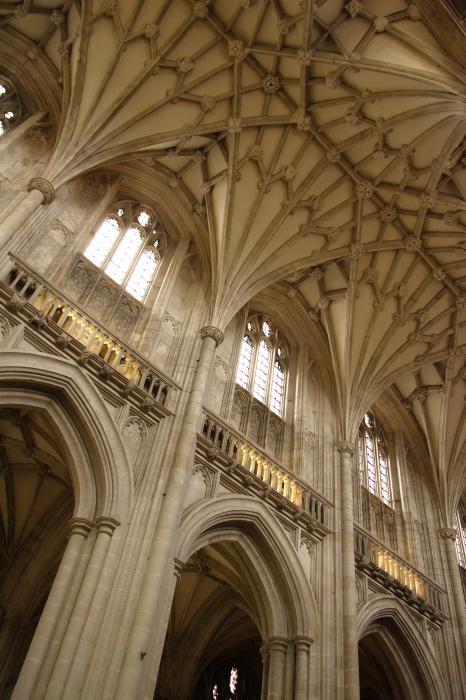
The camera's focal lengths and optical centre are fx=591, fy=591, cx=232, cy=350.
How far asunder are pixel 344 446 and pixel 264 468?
2.94 meters

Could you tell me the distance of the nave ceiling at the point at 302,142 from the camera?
39.8ft

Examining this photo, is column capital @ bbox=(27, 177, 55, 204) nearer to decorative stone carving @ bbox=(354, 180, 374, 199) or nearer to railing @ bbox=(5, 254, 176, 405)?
railing @ bbox=(5, 254, 176, 405)

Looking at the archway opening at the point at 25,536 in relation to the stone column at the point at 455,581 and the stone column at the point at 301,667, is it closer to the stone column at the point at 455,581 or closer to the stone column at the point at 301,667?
the stone column at the point at 301,667

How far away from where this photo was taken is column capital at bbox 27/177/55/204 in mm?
10461

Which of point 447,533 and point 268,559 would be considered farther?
point 447,533

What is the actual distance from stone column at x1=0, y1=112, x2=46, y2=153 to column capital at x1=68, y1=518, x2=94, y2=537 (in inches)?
294

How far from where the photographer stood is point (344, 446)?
14102 millimetres

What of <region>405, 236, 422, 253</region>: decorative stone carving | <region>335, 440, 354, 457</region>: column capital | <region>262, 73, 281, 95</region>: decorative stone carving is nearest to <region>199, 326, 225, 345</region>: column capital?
<region>335, 440, 354, 457</region>: column capital

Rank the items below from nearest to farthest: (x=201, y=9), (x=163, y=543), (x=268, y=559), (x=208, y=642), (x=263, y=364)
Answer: (x=163, y=543) → (x=268, y=559) → (x=201, y=9) → (x=208, y=642) → (x=263, y=364)

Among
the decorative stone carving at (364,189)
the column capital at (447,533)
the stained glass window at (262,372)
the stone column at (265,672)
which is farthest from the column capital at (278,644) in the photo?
the decorative stone carving at (364,189)

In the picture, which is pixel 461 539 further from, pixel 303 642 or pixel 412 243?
pixel 303 642

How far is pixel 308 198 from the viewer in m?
14.7

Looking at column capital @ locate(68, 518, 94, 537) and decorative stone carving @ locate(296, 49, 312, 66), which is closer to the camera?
column capital @ locate(68, 518, 94, 537)

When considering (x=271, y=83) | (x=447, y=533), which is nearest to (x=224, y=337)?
(x=271, y=83)
